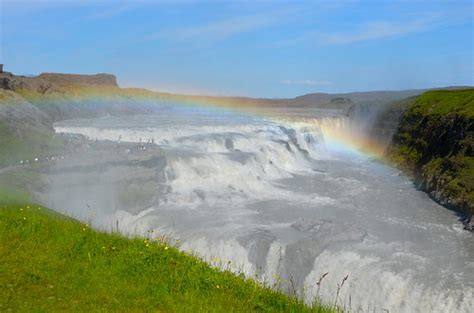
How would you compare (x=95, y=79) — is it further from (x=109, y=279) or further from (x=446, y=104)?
(x=109, y=279)

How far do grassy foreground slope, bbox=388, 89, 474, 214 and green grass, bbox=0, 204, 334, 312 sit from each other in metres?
15.2

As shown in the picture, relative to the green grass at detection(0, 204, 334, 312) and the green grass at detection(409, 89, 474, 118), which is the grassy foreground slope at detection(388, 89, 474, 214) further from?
the green grass at detection(0, 204, 334, 312)

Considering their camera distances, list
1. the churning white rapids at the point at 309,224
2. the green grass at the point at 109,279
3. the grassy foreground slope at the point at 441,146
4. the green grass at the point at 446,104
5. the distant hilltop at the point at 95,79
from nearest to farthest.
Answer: the green grass at the point at 109,279 < the churning white rapids at the point at 309,224 < the grassy foreground slope at the point at 441,146 < the green grass at the point at 446,104 < the distant hilltop at the point at 95,79

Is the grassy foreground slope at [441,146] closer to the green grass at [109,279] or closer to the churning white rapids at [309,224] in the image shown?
the churning white rapids at [309,224]

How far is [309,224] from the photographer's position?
18281 millimetres

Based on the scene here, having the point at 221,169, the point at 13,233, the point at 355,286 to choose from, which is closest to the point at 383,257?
the point at 355,286

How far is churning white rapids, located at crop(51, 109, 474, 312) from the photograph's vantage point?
1328 centimetres

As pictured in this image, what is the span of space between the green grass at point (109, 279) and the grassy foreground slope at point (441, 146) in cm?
1517

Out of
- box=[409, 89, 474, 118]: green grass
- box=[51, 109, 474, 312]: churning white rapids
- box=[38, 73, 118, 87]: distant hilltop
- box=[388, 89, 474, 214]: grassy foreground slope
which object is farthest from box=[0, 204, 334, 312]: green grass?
box=[38, 73, 118, 87]: distant hilltop

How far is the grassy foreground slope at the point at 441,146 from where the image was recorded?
873 inches

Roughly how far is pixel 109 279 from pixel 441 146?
2444cm

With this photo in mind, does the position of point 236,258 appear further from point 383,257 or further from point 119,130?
point 119,130

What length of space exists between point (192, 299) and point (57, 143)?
17.9m

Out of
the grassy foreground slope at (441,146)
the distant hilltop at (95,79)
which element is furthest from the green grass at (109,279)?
the distant hilltop at (95,79)
